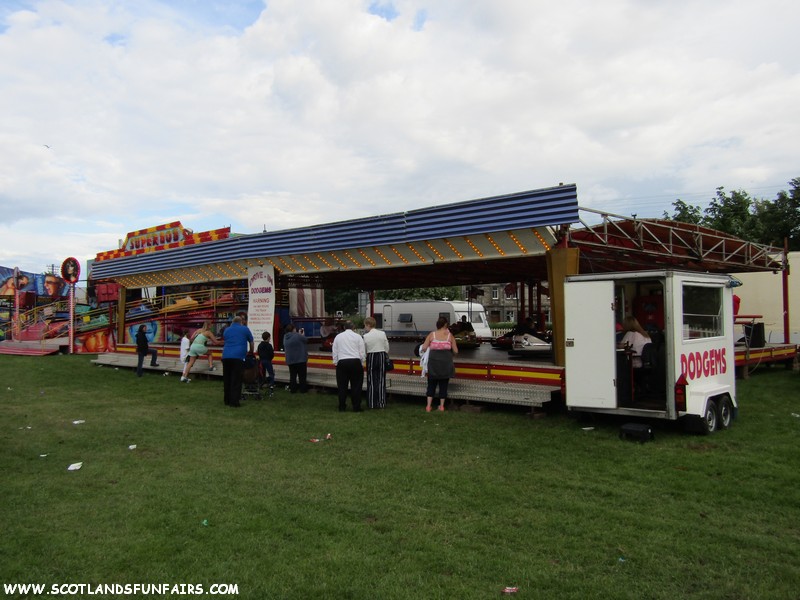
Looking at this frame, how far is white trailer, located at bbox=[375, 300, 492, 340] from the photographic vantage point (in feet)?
99.2

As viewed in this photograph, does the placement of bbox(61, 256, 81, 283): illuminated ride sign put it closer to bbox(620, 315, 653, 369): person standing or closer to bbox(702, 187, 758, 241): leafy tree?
bbox(620, 315, 653, 369): person standing

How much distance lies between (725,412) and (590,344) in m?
2.37

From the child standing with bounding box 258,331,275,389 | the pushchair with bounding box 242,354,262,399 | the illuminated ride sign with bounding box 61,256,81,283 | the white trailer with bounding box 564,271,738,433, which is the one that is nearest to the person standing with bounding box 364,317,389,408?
the pushchair with bounding box 242,354,262,399

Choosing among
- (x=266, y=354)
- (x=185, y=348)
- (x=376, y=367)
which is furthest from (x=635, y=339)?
(x=185, y=348)

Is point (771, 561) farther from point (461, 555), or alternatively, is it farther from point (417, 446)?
point (417, 446)

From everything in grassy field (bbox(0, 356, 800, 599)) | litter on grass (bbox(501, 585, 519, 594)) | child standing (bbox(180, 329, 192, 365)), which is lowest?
litter on grass (bbox(501, 585, 519, 594))

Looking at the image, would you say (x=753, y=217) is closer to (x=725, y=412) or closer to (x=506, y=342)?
(x=506, y=342)

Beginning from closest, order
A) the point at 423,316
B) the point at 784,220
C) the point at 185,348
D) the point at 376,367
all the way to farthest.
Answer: the point at 376,367, the point at 185,348, the point at 423,316, the point at 784,220

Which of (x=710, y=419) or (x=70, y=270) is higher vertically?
(x=70, y=270)

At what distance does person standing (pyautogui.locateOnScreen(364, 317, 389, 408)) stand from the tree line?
2886cm

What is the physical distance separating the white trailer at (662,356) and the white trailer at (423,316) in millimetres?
20192

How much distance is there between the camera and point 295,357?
13.7 metres

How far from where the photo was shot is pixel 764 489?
6.15 meters

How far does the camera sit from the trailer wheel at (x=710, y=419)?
27.7 feet
